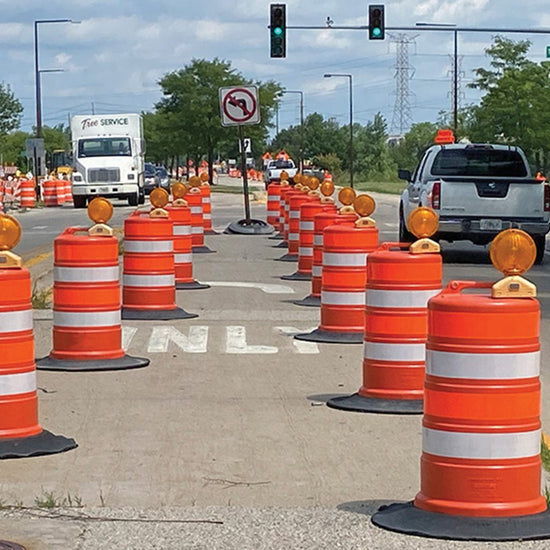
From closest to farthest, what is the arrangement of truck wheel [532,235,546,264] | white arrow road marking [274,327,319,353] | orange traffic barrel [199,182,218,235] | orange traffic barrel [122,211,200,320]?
1. white arrow road marking [274,327,319,353]
2. orange traffic barrel [122,211,200,320]
3. truck wheel [532,235,546,264]
4. orange traffic barrel [199,182,218,235]

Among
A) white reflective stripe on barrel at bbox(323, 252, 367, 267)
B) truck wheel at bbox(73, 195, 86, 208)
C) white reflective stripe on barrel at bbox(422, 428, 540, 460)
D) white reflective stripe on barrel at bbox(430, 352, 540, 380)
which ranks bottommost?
truck wheel at bbox(73, 195, 86, 208)

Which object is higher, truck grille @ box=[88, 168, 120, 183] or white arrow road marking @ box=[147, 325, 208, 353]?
truck grille @ box=[88, 168, 120, 183]

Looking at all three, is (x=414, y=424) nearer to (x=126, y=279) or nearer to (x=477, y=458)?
(x=477, y=458)

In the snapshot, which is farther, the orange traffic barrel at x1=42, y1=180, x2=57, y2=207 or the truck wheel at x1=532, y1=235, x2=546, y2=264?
the orange traffic barrel at x1=42, y1=180, x2=57, y2=207

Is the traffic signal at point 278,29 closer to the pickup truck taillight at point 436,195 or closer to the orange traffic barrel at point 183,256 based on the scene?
the pickup truck taillight at point 436,195

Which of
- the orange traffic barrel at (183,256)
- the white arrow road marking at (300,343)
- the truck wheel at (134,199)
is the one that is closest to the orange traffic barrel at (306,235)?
the orange traffic barrel at (183,256)

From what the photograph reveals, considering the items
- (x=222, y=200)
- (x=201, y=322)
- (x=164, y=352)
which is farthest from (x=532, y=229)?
(x=222, y=200)

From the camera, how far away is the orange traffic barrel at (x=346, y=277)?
470 inches

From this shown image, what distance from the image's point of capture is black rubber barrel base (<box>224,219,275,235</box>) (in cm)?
2907

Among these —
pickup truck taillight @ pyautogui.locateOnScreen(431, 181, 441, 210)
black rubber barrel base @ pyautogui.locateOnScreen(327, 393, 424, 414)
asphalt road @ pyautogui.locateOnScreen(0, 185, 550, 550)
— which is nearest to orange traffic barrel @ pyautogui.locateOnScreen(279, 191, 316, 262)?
pickup truck taillight @ pyautogui.locateOnScreen(431, 181, 441, 210)

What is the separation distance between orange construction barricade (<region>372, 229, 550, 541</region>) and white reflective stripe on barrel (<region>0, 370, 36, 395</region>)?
8.71 feet

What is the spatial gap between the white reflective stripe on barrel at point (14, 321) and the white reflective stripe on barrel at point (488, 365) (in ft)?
9.21

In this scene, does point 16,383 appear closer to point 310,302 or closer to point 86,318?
point 86,318

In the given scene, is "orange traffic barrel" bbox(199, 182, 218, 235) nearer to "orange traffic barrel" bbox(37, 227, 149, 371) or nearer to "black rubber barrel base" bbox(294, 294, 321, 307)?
"black rubber barrel base" bbox(294, 294, 321, 307)
